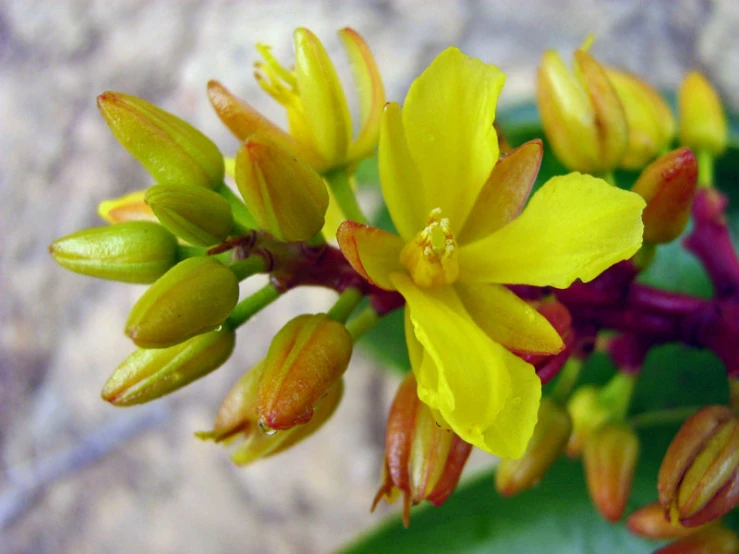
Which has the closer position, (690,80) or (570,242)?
(570,242)

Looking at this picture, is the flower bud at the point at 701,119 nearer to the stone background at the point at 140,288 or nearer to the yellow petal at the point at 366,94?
the yellow petal at the point at 366,94

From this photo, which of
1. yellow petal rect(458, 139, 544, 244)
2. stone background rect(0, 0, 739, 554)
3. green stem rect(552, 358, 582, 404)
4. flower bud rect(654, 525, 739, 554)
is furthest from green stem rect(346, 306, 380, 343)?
stone background rect(0, 0, 739, 554)

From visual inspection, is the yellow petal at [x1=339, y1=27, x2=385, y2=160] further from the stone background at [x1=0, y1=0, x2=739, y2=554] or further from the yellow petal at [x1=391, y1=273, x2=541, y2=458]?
the stone background at [x1=0, y1=0, x2=739, y2=554]

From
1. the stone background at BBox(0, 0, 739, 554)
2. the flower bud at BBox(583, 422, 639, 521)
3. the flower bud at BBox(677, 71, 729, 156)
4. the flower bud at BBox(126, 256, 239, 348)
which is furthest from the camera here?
the stone background at BBox(0, 0, 739, 554)

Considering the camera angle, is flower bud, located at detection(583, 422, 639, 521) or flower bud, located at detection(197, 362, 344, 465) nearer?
flower bud, located at detection(197, 362, 344, 465)

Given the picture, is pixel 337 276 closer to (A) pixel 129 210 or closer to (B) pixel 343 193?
(B) pixel 343 193

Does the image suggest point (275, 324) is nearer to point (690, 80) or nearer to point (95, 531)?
point (95, 531)

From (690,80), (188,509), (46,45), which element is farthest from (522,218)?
(46,45)
